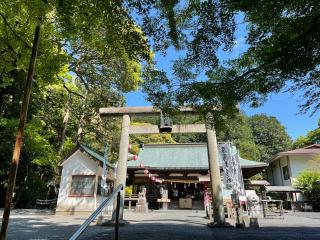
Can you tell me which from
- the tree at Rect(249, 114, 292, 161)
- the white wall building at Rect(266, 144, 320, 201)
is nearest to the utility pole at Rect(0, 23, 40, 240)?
the white wall building at Rect(266, 144, 320, 201)

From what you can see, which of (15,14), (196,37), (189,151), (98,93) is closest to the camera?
(196,37)

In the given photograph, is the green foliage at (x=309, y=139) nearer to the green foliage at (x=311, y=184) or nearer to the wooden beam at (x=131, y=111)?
the green foliage at (x=311, y=184)

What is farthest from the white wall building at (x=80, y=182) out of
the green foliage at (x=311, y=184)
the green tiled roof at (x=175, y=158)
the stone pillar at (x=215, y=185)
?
the green foliage at (x=311, y=184)

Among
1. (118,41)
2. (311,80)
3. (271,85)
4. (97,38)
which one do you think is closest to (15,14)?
(97,38)

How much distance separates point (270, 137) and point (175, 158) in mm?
28905

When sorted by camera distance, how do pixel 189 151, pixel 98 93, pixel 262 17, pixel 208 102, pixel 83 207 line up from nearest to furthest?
pixel 262 17 → pixel 208 102 → pixel 83 207 → pixel 98 93 → pixel 189 151

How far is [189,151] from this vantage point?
2212 centimetres

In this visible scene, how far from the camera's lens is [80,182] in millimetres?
16172

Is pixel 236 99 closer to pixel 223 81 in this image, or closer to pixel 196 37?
pixel 223 81

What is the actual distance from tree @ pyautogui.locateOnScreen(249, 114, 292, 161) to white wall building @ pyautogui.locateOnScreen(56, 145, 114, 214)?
1256 inches

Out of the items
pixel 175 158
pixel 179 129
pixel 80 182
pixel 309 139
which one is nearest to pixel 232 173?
pixel 179 129

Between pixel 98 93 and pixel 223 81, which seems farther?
pixel 98 93

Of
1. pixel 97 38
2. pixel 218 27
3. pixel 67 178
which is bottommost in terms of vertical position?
pixel 67 178

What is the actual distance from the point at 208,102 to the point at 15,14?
5.34 m
